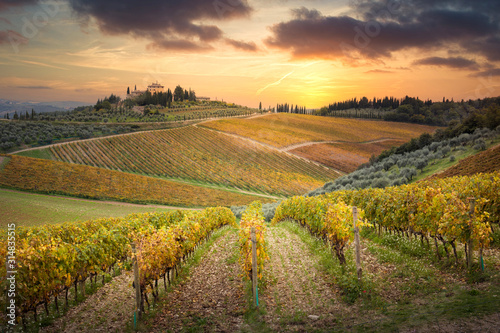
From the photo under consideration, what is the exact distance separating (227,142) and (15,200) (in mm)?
54753

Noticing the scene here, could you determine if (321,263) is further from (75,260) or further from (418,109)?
(418,109)

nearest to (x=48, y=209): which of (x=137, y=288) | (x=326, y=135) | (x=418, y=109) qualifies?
(x=137, y=288)

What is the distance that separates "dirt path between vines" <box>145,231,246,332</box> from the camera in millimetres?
7766

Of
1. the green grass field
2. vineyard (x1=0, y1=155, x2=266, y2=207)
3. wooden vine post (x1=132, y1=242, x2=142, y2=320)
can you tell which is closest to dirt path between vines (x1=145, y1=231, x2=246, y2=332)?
wooden vine post (x1=132, y1=242, x2=142, y2=320)

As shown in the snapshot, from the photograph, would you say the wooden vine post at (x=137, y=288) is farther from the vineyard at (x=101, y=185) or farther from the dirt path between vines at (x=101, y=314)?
the vineyard at (x=101, y=185)

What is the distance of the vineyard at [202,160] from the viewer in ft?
197

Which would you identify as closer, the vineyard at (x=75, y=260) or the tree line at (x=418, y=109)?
the vineyard at (x=75, y=260)

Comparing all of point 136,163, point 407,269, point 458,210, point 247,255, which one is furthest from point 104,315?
point 136,163

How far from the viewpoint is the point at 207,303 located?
9.15 meters

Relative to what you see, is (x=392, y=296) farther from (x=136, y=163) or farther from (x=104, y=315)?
(x=136, y=163)

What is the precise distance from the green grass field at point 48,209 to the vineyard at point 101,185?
2.72 metres

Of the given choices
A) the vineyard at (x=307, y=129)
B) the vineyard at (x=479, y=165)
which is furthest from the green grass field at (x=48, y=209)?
the vineyard at (x=307, y=129)

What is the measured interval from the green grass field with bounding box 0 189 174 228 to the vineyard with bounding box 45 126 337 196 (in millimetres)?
20806

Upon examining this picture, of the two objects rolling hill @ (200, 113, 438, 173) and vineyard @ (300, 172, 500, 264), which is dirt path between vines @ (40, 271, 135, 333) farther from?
rolling hill @ (200, 113, 438, 173)
